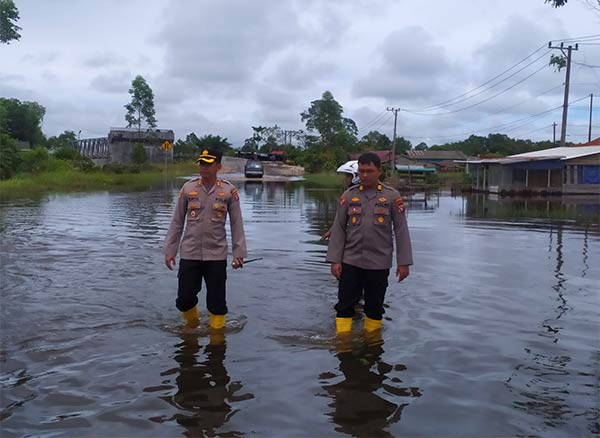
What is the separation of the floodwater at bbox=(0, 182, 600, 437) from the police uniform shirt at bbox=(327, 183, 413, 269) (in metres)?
0.79

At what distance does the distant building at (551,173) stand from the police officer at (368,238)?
32.7 meters

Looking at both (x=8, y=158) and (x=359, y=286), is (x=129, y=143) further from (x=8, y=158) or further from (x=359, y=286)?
(x=359, y=286)

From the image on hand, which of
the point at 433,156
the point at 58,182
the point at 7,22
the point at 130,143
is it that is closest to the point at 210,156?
the point at 7,22

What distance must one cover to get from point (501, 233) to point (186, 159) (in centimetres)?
6603

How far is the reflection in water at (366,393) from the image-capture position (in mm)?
4027

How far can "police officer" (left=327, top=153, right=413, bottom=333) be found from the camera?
18.3 feet

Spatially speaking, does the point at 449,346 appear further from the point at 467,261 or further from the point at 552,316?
the point at 467,261

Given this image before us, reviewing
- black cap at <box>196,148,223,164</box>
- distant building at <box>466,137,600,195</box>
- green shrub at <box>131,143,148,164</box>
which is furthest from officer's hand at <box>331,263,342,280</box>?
green shrub at <box>131,143,148,164</box>

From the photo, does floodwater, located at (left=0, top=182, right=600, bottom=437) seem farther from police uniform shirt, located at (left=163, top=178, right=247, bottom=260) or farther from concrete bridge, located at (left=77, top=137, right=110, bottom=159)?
concrete bridge, located at (left=77, top=137, right=110, bottom=159)

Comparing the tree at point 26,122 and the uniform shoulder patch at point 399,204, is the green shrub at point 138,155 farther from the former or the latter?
the uniform shoulder patch at point 399,204

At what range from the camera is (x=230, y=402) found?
14.1 feet

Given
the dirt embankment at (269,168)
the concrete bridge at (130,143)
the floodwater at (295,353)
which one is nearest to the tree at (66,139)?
the concrete bridge at (130,143)

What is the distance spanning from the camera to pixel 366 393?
4.54 m

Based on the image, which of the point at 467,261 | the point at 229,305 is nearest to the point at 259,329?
the point at 229,305
